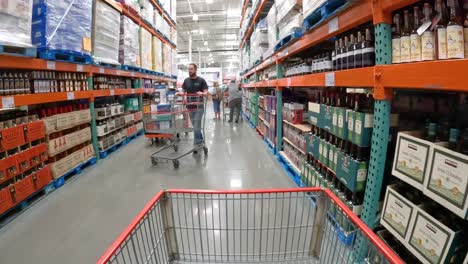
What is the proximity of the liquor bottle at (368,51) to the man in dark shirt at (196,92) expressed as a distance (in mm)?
3421

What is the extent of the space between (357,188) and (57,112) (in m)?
3.95

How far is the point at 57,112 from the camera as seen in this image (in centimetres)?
369

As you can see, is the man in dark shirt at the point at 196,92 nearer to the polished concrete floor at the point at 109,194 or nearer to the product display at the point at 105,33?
the polished concrete floor at the point at 109,194

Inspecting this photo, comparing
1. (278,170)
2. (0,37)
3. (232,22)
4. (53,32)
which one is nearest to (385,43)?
(278,170)

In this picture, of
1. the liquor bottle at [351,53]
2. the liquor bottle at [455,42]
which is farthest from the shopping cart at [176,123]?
the liquor bottle at [455,42]

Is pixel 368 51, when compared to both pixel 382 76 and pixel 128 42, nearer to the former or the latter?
pixel 382 76

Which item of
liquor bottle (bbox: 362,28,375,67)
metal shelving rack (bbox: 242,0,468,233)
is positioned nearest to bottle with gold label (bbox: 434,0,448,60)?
metal shelving rack (bbox: 242,0,468,233)

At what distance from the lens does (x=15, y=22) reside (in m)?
2.61

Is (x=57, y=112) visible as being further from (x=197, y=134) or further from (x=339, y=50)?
(x=339, y=50)

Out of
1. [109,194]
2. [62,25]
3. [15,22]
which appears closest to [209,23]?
[62,25]

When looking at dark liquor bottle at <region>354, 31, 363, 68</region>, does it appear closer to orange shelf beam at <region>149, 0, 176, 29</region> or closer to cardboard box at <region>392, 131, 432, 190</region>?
cardboard box at <region>392, 131, 432, 190</region>

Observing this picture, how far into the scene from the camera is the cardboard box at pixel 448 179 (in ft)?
3.50

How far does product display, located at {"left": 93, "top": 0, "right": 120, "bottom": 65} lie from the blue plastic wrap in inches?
12.3

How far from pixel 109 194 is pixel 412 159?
3.23 metres
